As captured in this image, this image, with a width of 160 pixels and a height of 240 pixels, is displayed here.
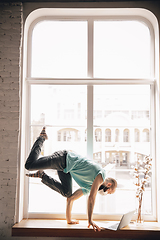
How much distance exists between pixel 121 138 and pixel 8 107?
54.2 inches

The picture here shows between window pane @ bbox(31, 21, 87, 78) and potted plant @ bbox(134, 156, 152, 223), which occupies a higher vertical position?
window pane @ bbox(31, 21, 87, 78)

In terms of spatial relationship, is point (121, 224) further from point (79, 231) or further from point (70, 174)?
point (70, 174)

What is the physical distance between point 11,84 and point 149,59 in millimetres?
1699

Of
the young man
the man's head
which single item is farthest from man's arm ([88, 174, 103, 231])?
the man's head

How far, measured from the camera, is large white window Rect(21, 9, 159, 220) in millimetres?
2676

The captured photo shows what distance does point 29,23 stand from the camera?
109 inches

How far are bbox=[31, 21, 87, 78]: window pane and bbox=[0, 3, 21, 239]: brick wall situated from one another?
0.30 m

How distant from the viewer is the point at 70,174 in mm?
2494

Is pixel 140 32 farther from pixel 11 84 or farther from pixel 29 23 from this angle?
pixel 11 84

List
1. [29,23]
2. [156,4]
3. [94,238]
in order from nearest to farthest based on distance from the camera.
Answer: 1. [94,238]
2. [156,4]
3. [29,23]

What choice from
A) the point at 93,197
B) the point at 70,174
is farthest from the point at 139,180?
the point at 70,174

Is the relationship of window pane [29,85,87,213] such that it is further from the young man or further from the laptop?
the laptop

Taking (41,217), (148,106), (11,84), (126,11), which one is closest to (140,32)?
(126,11)

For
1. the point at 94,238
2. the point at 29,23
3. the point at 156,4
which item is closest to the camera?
the point at 94,238
